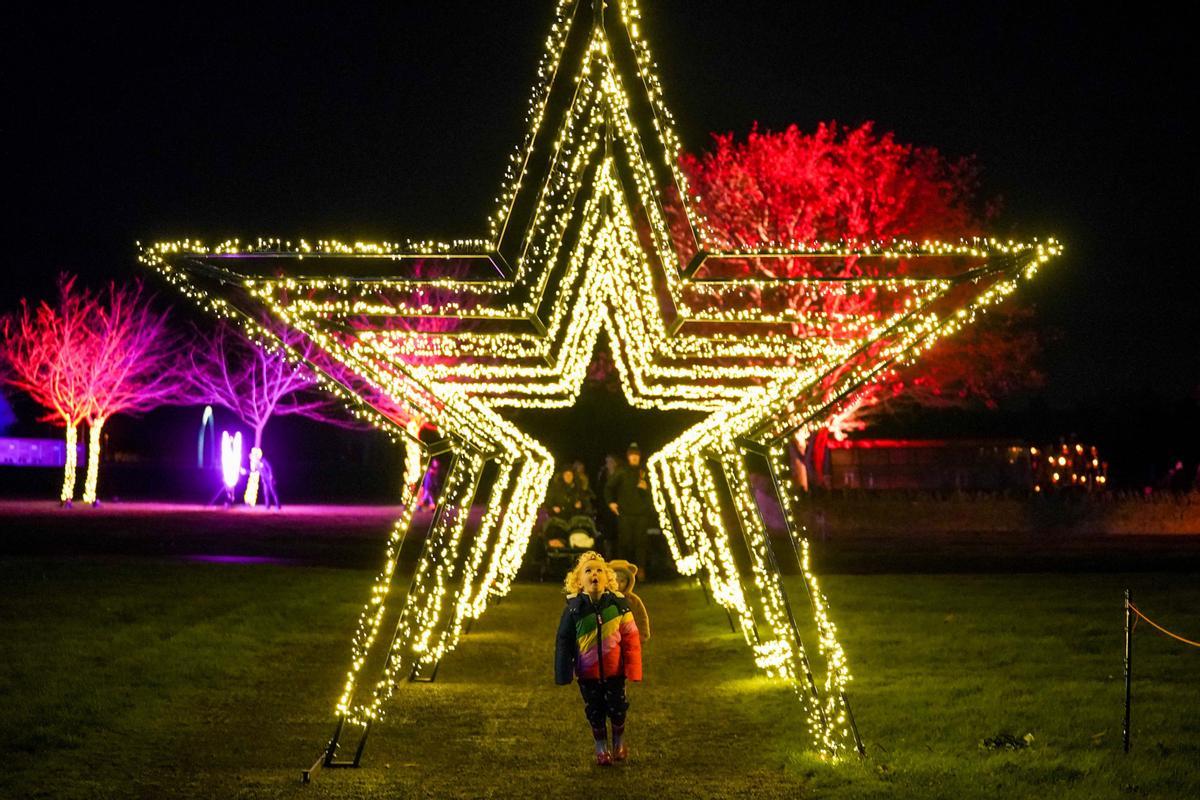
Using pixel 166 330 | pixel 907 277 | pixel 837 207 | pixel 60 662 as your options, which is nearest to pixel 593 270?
pixel 907 277

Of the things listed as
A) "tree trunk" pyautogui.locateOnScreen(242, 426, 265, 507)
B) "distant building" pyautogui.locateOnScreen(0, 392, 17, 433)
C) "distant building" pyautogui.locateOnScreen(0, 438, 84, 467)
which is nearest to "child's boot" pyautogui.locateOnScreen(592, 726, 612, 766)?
"tree trunk" pyautogui.locateOnScreen(242, 426, 265, 507)

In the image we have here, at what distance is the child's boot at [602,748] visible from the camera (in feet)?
26.7

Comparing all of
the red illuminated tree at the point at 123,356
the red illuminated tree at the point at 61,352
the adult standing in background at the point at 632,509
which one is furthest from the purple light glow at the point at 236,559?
the red illuminated tree at the point at 61,352

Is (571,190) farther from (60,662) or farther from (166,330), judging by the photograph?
(166,330)

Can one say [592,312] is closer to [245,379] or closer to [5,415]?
[245,379]

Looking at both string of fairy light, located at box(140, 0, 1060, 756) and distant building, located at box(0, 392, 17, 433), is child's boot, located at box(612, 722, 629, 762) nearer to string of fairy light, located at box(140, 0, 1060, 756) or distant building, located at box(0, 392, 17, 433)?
string of fairy light, located at box(140, 0, 1060, 756)

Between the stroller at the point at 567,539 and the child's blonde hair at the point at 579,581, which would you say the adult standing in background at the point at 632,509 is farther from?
the child's blonde hair at the point at 579,581

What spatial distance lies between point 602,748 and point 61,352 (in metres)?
40.6

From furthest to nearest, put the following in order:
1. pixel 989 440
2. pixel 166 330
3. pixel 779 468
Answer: pixel 989 440 < pixel 166 330 < pixel 779 468

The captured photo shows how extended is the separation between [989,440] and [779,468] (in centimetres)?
5466

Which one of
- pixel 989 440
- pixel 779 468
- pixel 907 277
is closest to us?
pixel 907 277

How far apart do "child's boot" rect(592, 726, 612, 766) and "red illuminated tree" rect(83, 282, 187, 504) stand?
125 feet

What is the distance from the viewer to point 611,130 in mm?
8039

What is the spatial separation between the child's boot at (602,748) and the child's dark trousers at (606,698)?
32mm
